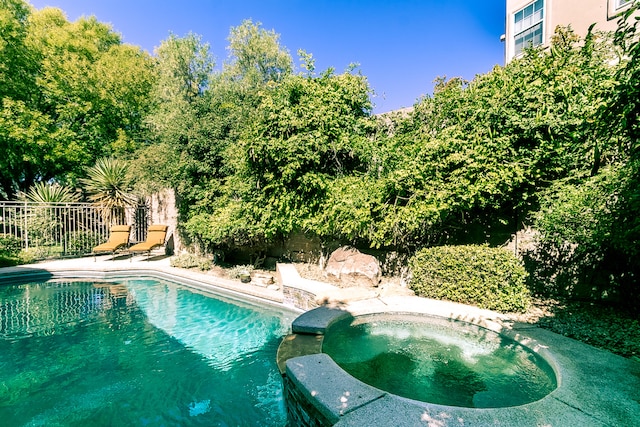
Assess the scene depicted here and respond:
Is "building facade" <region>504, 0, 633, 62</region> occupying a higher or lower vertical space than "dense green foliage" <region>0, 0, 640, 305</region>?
higher

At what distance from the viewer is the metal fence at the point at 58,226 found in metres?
10.9

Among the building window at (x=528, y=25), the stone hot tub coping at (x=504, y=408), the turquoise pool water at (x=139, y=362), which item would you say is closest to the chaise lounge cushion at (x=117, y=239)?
the turquoise pool water at (x=139, y=362)

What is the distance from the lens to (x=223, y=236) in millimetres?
8711

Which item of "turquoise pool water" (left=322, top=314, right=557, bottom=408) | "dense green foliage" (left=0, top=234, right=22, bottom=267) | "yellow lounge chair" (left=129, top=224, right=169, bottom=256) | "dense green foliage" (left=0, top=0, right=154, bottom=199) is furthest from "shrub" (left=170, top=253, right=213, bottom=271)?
"dense green foliage" (left=0, top=0, right=154, bottom=199)

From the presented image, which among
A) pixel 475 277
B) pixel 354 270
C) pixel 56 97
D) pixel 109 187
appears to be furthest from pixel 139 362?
pixel 56 97

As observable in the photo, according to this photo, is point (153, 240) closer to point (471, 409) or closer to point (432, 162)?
point (432, 162)

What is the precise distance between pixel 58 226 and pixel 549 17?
2211 cm

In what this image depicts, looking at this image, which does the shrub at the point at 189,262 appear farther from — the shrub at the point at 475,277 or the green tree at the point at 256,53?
the green tree at the point at 256,53

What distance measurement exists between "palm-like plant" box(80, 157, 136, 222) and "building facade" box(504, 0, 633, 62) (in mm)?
16050

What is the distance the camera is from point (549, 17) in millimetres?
13500

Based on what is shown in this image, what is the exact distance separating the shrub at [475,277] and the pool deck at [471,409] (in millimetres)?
314

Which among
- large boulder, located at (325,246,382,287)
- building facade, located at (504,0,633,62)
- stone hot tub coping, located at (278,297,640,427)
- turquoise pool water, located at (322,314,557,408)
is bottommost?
turquoise pool water, located at (322,314,557,408)

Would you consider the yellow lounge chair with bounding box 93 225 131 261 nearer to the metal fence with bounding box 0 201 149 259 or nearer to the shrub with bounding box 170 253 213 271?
the metal fence with bounding box 0 201 149 259

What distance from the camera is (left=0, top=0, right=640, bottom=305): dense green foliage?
4.39 metres
